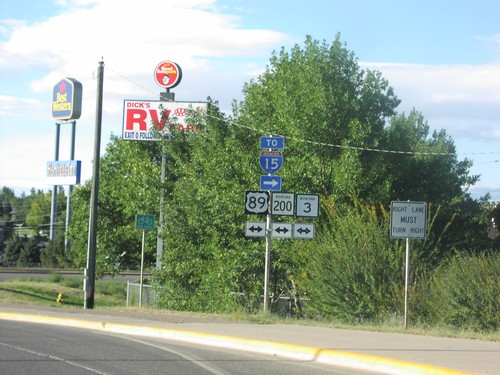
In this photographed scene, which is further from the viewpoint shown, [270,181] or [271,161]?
[271,161]

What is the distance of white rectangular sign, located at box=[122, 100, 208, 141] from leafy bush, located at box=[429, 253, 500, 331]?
1809cm

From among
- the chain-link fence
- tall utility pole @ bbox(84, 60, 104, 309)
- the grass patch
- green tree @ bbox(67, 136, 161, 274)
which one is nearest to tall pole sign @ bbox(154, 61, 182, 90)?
green tree @ bbox(67, 136, 161, 274)

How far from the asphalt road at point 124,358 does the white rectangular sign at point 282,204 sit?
5659 mm

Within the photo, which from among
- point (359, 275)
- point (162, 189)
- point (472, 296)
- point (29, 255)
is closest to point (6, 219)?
point (29, 255)

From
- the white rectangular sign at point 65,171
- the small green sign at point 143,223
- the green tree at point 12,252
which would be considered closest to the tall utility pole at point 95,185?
the small green sign at point 143,223

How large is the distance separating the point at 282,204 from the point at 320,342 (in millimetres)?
6625

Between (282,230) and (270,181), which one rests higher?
(270,181)

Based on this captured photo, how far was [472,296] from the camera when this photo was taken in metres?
19.5

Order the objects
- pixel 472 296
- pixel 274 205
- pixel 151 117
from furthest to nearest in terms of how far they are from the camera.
Answer: pixel 151 117, pixel 274 205, pixel 472 296

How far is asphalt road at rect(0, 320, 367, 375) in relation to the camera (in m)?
11.5

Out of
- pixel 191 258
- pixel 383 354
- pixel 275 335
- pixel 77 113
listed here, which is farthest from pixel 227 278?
pixel 77 113

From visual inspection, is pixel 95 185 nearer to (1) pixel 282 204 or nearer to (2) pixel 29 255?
(1) pixel 282 204

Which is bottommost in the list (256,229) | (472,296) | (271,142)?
(472,296)

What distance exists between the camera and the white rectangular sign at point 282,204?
20281mm
